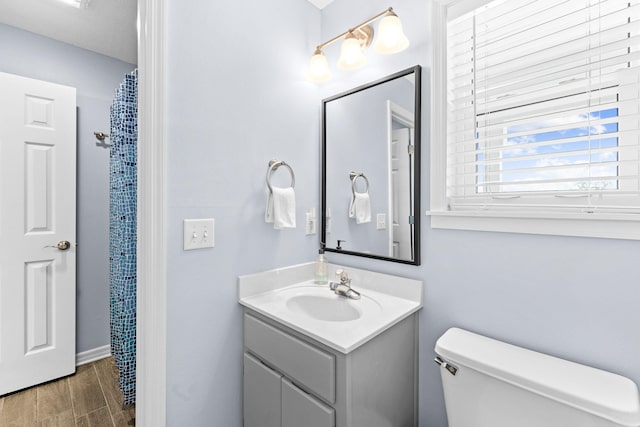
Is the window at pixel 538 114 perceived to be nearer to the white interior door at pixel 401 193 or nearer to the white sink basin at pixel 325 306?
the white interior door at pixel 401 193

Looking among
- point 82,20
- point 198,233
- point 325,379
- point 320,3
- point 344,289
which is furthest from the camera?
point 82,20

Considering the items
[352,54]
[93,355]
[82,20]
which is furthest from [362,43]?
[93,355]

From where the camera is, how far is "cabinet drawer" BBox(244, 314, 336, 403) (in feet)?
3.11

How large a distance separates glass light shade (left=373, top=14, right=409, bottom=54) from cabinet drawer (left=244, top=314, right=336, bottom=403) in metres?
1.24

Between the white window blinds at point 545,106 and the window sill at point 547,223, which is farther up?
the white window blinds at point 545,106

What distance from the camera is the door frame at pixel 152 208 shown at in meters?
1.10

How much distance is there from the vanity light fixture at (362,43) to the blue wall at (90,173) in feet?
6.05

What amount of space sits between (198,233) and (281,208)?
15.3 inches

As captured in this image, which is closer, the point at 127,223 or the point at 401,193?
the point at 401,193

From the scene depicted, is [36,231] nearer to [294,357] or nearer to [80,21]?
[80,21]

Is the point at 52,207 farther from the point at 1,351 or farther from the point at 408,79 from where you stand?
the point at 408,79

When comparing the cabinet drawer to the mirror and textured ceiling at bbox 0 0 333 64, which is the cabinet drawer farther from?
textured ceiling at bbox 0 0 333 64

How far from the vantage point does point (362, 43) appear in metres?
1.48

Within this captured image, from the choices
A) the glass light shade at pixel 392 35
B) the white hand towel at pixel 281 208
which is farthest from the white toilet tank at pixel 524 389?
the glass light shade at pixel 392 35
